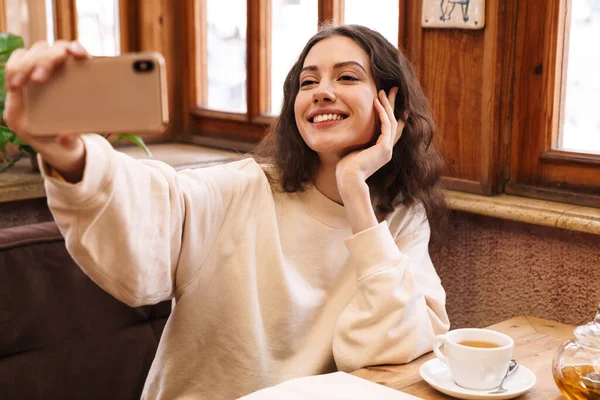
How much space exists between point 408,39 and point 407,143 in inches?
17.1

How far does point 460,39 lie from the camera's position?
197 centimetres

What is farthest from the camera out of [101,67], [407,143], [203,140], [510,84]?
[203,140]

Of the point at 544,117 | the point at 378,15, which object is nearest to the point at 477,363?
the point at 544,117


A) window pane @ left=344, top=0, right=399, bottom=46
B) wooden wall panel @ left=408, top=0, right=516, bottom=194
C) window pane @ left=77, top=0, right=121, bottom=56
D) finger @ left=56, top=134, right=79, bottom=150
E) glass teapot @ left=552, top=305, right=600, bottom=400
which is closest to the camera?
finger @ left=56, top=134, right=79, bottom=150

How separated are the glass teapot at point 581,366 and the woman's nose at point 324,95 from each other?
0.66 metres

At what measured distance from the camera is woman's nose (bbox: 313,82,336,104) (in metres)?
1.57

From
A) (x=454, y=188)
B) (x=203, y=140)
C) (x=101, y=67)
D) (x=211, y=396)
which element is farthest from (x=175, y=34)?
(x=101, y=67)

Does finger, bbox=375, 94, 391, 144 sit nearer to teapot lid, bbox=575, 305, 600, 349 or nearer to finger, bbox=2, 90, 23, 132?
teapot lid, bbox=575, 305, 600, 349

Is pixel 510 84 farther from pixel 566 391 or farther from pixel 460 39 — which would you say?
pixel 566 391

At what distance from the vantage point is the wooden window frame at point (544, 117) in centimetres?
186

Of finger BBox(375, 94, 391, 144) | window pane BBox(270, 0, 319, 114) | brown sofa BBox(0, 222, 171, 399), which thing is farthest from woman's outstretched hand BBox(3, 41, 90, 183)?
window pane BBox(270, 0, 319, 114)

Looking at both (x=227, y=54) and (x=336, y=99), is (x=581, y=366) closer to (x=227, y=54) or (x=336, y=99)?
(x=336, y=99)

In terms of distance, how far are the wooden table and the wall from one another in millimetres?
184

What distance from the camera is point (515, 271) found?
194 centimetres
